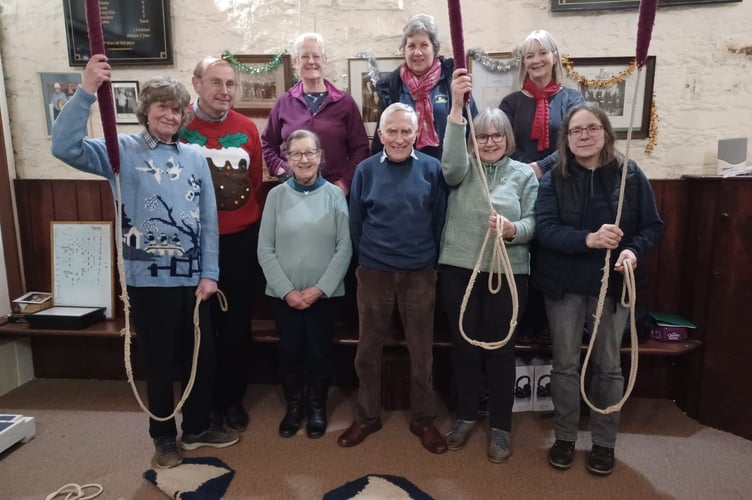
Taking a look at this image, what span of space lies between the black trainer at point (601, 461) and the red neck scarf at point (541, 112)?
131 cm

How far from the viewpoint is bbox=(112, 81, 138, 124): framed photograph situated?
2.87m

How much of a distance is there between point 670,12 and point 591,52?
1.36 ft

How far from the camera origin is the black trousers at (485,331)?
212 centimetres

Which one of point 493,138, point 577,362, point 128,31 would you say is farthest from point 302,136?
point 577,362

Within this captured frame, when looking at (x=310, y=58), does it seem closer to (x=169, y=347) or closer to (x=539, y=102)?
(x=539, y=102)

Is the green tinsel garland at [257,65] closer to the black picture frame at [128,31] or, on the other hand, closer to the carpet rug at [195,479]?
the black picture frame at [128,31]

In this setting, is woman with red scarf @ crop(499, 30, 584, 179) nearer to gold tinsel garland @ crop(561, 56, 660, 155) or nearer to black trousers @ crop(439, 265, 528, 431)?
gold tinsel garland @ crop(561, 56, 660, 155)

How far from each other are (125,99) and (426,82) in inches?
67.9

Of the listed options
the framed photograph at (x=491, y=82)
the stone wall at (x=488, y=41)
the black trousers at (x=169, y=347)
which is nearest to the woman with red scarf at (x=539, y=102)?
the framed photograph at (x=491, y=82)

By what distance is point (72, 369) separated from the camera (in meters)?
3.09

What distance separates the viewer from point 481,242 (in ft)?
6.89

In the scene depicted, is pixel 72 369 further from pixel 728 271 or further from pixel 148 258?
pixel 728 271

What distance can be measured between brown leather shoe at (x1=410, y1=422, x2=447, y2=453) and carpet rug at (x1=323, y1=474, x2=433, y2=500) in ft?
0.78

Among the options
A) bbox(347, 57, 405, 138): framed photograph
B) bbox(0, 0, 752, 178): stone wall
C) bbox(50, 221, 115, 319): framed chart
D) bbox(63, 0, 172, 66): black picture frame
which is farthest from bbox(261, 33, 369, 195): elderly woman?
bbox(50, 221, 115, 319): framed chart
